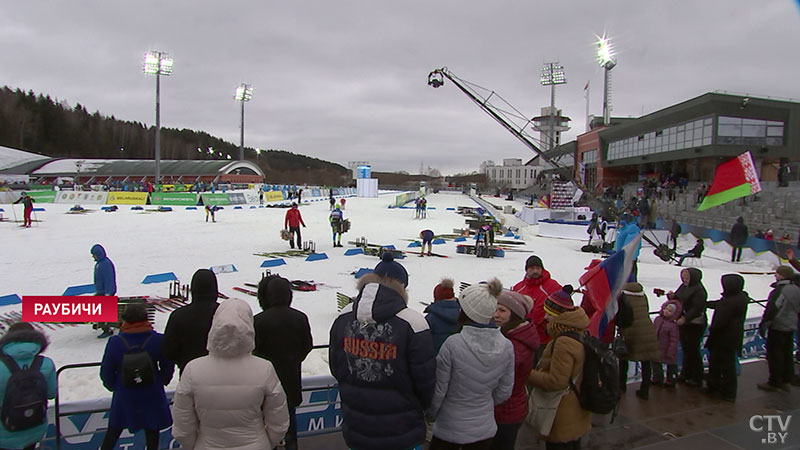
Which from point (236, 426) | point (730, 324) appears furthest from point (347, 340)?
point (730, 324)

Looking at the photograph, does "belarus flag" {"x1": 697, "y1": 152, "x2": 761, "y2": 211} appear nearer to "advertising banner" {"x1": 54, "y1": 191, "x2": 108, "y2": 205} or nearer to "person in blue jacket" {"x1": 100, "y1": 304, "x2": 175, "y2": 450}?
"person in blue jacket" {"x1": 100, "y1": 304, "x2": 175, "y2": 450}

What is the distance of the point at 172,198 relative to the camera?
3409 cm

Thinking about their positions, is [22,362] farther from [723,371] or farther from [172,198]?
[172,198]

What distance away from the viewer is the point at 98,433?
3.46 meters

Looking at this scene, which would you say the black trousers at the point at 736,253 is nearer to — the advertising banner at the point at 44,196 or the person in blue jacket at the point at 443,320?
the person in blue jacket at the point at 443,320

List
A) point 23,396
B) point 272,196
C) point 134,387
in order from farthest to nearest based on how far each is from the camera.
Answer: point 272,196 < point 134,387 < point 23,396

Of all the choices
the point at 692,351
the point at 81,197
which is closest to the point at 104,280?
the point at 692,351

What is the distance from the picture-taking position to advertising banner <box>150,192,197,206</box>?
111 feet

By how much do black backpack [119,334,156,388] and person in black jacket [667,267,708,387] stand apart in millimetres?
4985

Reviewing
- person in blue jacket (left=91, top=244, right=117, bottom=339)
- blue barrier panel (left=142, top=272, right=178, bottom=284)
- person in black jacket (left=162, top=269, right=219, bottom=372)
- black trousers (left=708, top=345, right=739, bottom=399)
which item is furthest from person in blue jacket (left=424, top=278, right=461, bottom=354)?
blue barrier panel (left=142, top=272, right=178, bottom=284)

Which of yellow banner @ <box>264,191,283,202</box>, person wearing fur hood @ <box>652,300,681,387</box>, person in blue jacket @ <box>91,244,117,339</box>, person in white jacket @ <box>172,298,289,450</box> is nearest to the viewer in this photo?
person in white jacket @ <box>172,298,289,450</box>

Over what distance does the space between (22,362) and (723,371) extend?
609 centimetres

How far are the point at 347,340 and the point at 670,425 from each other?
3462mm

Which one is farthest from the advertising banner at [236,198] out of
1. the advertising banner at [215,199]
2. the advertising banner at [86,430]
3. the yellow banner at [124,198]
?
the advertising banner at [86,430]
